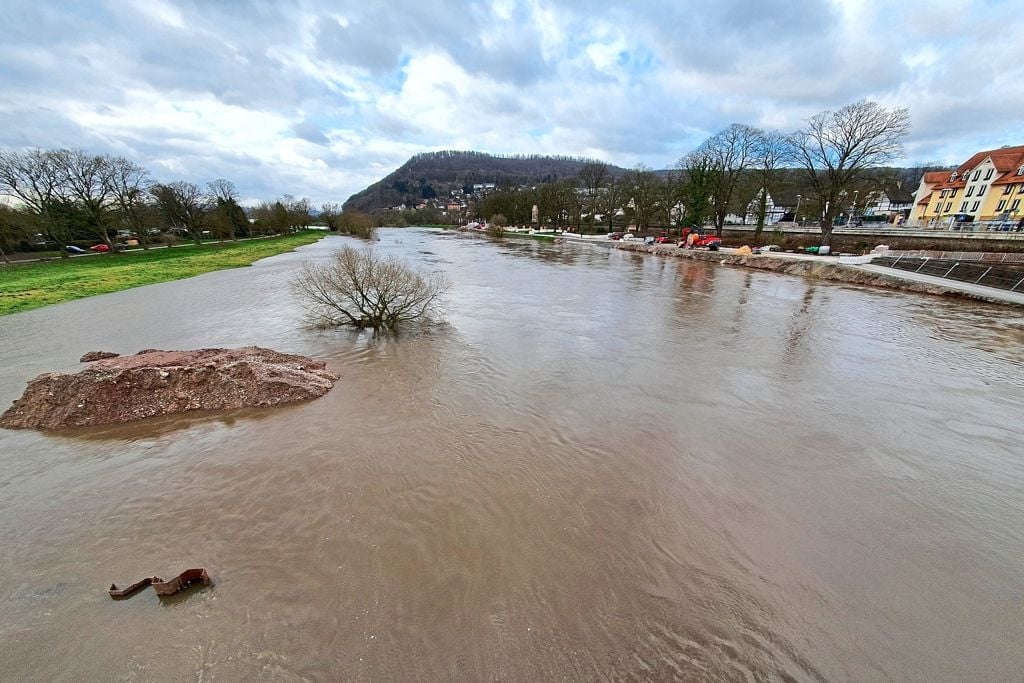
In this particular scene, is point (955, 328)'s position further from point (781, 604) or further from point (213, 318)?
point (213, 318)

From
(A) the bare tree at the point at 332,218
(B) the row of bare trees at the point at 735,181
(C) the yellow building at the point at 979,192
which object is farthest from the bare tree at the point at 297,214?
(C) the yellow building at the point at 979,192

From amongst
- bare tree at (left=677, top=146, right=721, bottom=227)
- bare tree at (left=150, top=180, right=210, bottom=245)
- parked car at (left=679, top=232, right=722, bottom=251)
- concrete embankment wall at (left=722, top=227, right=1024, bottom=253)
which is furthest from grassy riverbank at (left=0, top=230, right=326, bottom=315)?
concrete embankment wall at (left=722, top=227, right=1024, bottom=253)

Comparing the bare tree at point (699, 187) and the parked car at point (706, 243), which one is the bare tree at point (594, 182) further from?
the parked car at point (706, 243)

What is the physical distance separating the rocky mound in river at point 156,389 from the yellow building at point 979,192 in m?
57.5

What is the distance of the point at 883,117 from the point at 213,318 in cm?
5124

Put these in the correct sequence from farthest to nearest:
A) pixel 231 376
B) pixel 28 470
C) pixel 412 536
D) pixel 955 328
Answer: pixel 955 328 → pixel 231 376 → pixel 28 470 → pixel 412 536

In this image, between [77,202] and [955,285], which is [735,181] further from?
[77,202]

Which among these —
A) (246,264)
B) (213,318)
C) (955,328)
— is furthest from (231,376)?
(246,264)

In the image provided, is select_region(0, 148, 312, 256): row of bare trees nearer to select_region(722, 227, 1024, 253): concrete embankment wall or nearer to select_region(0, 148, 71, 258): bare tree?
select_region(0, 148, 71, 258): bare tree

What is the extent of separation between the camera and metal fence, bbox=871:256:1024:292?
64.3 ft

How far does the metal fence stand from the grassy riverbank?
49760 millimetres

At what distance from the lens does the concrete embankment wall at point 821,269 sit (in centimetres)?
2095

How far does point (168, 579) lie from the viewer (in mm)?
4203

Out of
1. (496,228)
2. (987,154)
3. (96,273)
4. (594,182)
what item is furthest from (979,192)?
(96,273)
